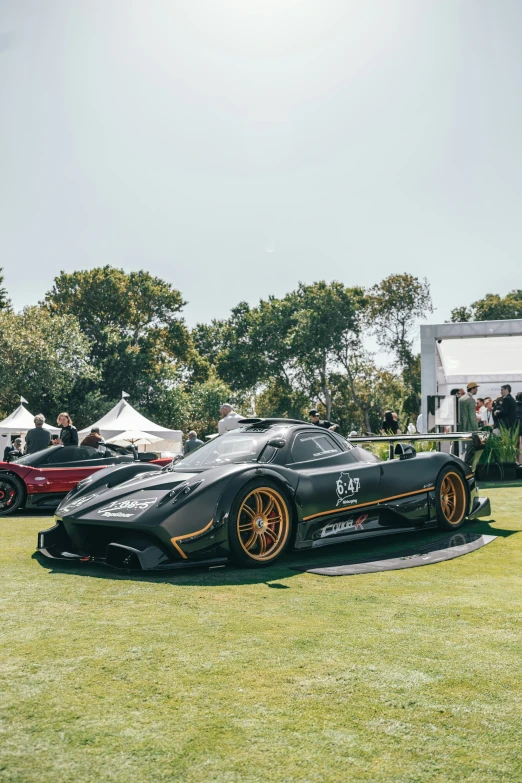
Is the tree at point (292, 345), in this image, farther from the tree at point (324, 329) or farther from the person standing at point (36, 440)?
the person standing at point (36, 440)

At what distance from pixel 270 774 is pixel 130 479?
191 inches

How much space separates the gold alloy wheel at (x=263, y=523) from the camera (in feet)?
19.9

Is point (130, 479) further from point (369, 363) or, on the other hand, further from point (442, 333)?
point (369, 363)

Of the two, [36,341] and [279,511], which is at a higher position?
[36,341]

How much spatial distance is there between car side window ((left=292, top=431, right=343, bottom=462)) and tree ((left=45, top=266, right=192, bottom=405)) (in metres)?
42.4

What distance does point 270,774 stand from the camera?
2.29 metres

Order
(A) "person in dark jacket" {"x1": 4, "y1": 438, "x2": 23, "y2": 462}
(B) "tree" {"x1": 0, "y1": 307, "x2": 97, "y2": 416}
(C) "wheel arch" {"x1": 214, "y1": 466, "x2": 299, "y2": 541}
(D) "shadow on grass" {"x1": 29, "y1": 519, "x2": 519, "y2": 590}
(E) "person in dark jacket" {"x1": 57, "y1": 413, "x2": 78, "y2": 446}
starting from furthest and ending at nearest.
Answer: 1. (B) "tree" {"x1": 0, "y1": 307, "x2": 97, "y2": 416}
2. (A) "person in dark jacket" {"x1": 4, "y1": 438, "x2": 23, "y2": 462}
3. (E) "person in dark jacket" {"x1": 57, "y1": 413, "x2": 78, "y2": 446}
4. (C) "wheel arch" {"x1": 214, "y1": 466, "x2": 299, "y2": 541}
5. (D) "shadow on grass" {"x1": 29, "y1": 519, "x2": 519, "y2": 590}

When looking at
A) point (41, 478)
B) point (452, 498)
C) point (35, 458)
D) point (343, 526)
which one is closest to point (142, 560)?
point (343, 526)

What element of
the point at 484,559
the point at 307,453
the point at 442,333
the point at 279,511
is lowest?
the point at 484,559

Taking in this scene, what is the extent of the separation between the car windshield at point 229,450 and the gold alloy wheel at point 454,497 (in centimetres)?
214

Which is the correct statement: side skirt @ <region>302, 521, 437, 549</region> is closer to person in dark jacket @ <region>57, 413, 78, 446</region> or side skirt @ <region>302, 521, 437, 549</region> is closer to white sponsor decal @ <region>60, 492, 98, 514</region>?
white sponsor decal @ <region>60, 492, 98, 514</region>

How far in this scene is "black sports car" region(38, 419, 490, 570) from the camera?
5.73m

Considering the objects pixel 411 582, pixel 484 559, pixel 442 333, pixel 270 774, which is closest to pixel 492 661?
pixel 270 774

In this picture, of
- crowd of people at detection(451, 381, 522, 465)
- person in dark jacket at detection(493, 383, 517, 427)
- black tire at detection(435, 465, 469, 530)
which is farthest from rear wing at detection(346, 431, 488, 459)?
person in dark jacket at detection(493, 383, 517, 427)
